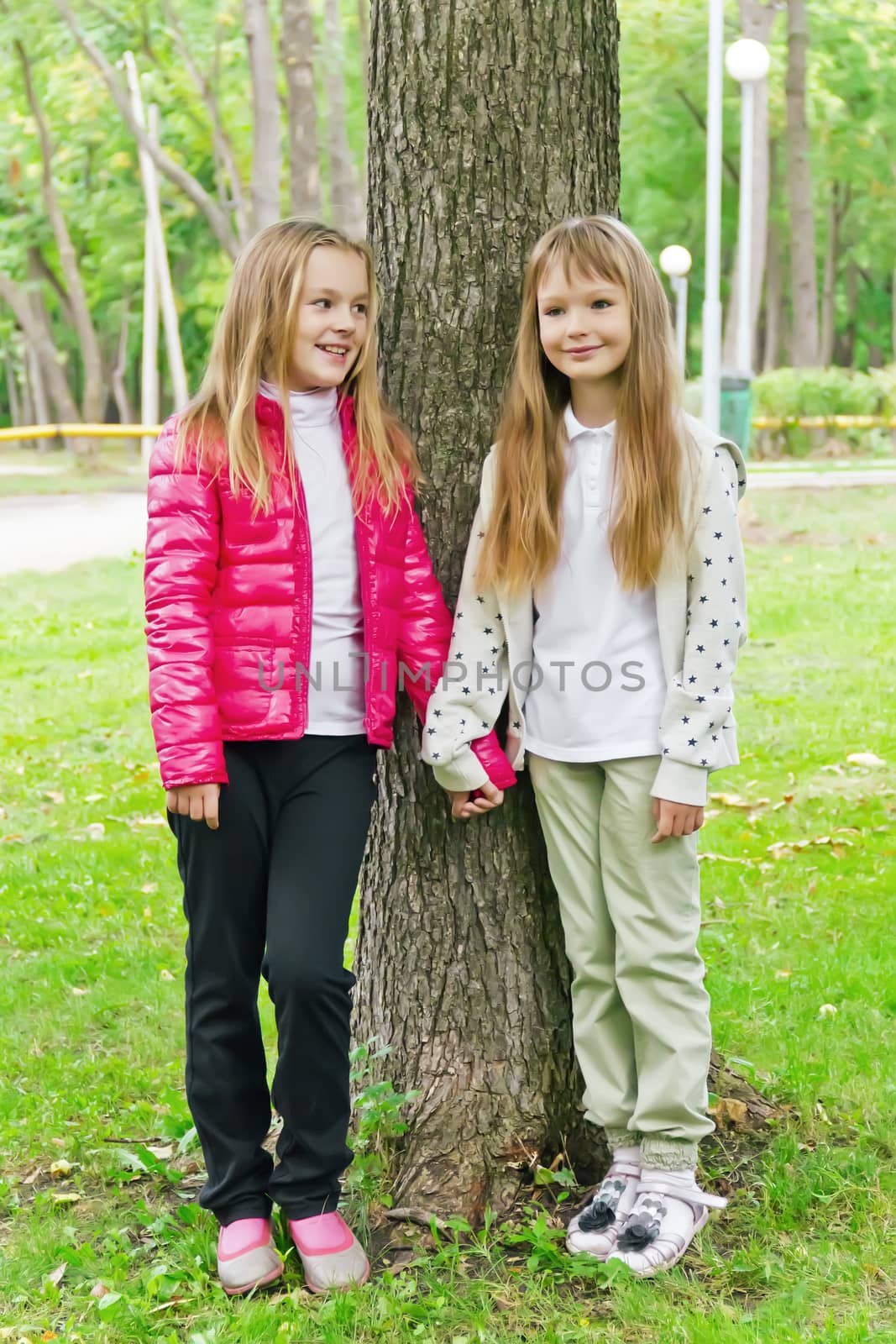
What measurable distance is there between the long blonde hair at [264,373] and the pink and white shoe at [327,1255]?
1337mm

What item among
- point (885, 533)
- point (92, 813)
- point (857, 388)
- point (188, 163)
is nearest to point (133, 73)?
point (188, 163)

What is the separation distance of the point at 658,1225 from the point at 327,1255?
628mm

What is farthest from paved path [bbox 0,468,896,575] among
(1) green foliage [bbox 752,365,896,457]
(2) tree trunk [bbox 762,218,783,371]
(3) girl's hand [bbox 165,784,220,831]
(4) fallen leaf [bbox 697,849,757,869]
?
(2) tree trunk [bbox 762,218,783,371]

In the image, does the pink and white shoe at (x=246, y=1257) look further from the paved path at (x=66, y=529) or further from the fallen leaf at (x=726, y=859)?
the paved path at (x=66, y=529)

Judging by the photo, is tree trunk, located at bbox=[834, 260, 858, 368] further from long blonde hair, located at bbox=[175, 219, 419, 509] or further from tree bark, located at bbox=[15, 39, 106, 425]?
long blonde hair, located at bbox=[175, 219, 419, 509]

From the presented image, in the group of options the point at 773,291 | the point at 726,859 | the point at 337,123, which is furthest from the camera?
the point at 773,291

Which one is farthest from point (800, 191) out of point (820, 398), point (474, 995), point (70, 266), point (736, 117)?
point (474, 995)

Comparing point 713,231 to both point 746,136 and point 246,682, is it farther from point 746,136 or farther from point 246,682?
point 246,682

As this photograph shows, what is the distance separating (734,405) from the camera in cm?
1334

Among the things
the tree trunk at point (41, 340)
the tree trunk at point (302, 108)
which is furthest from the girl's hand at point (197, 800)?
the tree trunk at point (41, 340)

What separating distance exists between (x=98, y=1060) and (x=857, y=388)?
17189 mm

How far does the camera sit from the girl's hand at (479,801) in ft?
9.64

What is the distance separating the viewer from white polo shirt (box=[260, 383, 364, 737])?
109 inches

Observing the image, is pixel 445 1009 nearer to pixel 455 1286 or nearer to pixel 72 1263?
pixel 455 1286
